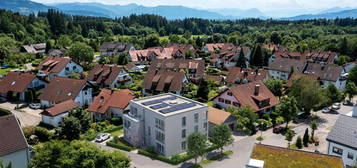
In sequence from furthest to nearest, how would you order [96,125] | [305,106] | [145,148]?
[305,106], [96,125], [145,148]

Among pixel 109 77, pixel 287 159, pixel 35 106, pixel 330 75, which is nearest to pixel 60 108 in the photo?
pixel 35 106

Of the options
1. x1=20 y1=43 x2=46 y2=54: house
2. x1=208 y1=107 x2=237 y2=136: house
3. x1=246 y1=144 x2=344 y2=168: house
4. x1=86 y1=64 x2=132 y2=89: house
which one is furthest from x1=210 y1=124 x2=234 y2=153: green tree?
x1=20 y1=43 x2=46 y2=54: house

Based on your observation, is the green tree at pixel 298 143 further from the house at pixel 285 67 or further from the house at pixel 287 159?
the house at pixel 285 67

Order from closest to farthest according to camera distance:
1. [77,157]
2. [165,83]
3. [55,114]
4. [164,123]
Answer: [77,157]
[164,123]
[55,114]
[165,83]

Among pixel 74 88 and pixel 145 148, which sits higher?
pixel 74 88

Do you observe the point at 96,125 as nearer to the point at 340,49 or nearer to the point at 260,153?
the point at 260,153

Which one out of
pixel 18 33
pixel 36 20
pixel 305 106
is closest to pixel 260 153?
pixel 305 106

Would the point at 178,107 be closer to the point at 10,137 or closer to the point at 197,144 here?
the point at 197,144

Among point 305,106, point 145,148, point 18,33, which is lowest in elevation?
point 145,148
